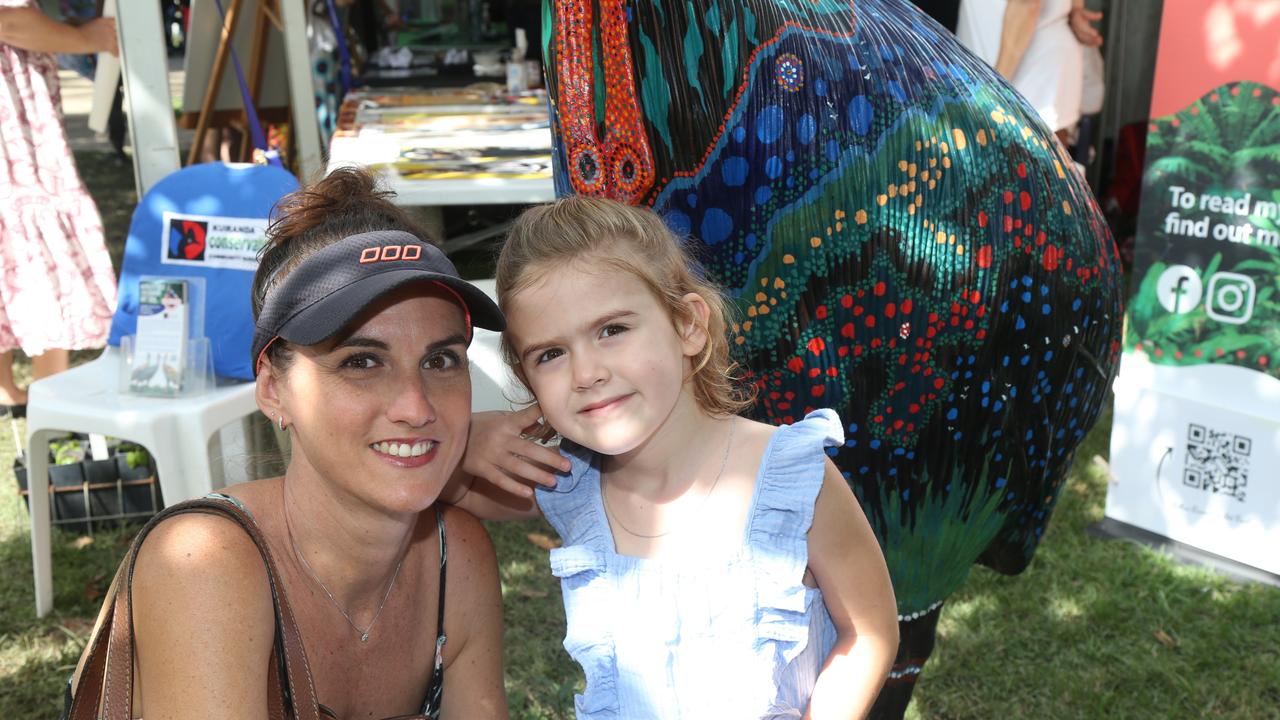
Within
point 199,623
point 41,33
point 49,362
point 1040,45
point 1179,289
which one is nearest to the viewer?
point 199,623

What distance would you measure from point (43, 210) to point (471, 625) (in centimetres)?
302

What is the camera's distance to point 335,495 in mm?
1507

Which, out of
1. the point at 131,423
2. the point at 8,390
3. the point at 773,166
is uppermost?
the point at 773,166

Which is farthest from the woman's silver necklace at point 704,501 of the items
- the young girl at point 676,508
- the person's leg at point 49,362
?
the person's leg at point 49,362

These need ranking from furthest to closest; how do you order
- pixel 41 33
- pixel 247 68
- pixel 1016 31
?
pixel 247 68, pixel 1016 31, pixel 41 33

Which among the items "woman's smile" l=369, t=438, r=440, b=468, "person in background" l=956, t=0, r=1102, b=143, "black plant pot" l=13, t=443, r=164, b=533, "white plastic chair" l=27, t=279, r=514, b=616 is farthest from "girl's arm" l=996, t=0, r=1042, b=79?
"woman's smile" l=369, t=438, r=440, b=468

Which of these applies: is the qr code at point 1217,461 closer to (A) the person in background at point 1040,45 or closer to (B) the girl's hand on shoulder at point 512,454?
(A) the person in background at point 1040,45

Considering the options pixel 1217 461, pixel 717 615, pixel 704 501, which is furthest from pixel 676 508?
pixel 1217 461

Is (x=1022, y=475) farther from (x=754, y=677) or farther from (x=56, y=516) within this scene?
(x=56, y=516)

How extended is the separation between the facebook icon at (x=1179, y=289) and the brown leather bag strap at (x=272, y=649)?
2.73 metres

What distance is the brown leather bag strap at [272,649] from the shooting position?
1.42m

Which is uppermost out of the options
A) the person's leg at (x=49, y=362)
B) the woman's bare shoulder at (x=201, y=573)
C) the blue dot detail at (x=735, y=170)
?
the blue dot detail at (x=735, y=170)

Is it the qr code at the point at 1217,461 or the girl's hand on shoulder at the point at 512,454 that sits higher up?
the girl's hand on shoulder at the point at 512,454

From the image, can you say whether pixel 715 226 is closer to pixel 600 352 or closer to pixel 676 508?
pixel 600 352
